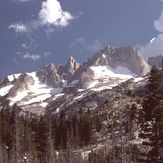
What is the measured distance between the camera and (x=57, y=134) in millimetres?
160750

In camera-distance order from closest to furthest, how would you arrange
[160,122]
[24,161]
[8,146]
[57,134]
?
1. [160,122]
2. [24,161]
3. [8,146]
4. [57,134]

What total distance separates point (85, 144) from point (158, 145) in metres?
119

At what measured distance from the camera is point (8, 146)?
134 m

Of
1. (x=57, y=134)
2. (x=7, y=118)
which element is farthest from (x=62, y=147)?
(x=7, y=118)

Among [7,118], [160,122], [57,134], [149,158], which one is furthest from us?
[57,134]

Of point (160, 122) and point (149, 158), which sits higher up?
point (160, 122)

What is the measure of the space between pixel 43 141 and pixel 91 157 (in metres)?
12.8

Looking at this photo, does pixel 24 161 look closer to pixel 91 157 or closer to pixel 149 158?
pixel 91 157

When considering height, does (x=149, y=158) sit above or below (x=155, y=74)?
below

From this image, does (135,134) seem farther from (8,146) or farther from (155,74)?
(155,74)

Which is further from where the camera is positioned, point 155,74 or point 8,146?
point 8,146

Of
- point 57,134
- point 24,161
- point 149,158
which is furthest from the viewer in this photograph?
point 57,134

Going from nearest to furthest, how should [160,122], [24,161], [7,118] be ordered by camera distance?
1. [160,122]
2. [24,161]
3. [7,118]

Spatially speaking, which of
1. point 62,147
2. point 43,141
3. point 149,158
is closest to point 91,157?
point 43,141
